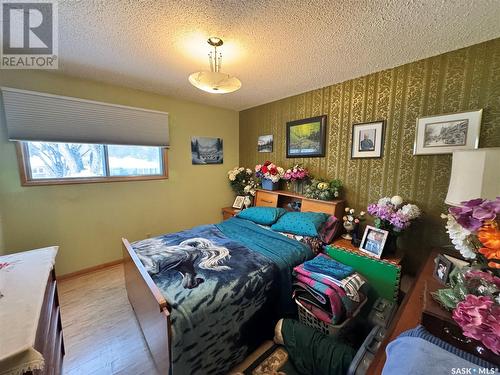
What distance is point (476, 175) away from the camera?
3.37 feet

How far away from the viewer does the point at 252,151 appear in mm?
3584

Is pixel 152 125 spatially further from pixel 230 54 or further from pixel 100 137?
pixel 230 54

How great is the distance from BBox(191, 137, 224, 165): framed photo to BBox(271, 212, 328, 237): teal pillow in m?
1.75

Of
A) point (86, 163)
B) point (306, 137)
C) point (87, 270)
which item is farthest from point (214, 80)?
point (87, 270)

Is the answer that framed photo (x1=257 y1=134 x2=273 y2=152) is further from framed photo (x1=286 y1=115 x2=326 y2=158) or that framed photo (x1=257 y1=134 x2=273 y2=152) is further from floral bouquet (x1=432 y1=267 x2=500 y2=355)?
floral bouquet (x1=432 y1=267 x2=500 y2=355)

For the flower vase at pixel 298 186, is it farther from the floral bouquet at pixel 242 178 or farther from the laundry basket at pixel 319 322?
the laundry basket at pixel 319 322

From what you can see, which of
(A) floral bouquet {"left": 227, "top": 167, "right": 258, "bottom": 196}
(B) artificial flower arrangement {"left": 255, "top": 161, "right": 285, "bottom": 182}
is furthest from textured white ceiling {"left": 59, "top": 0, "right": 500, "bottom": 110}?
(A) floral bouquet {"left": 227, "top": 167, "right": 258, "bottom": 196}

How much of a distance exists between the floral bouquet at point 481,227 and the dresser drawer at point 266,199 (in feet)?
7.19

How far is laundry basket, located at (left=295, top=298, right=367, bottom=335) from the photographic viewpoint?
1315mm

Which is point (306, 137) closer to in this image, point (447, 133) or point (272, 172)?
point (272, 172)

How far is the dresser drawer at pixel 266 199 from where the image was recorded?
9.76 ft

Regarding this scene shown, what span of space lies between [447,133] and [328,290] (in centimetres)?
168

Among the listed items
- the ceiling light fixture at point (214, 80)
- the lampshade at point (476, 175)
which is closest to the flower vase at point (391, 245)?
the lampshade at point (476, 175)

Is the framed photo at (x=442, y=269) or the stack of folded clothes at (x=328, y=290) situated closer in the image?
the framed photo at (x=442, y=269)
